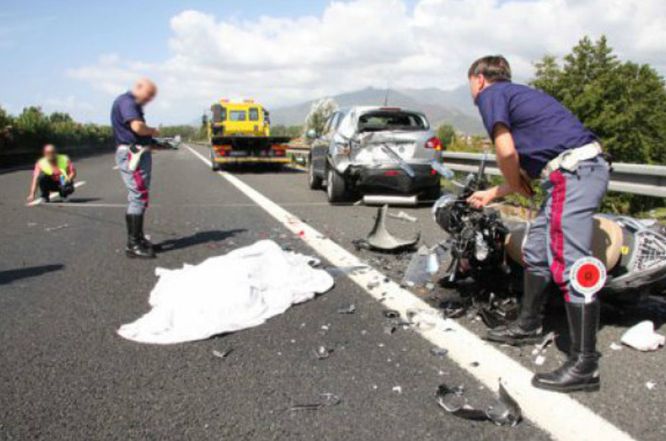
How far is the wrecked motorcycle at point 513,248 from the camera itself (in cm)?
339

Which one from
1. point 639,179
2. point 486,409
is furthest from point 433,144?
point 486,409

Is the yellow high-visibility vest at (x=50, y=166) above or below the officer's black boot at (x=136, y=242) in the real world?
above

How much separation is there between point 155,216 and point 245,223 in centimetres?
168

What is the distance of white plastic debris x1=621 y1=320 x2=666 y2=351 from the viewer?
3.27 m

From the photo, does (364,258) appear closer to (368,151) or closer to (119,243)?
(119,243)

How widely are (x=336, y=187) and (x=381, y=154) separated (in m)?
1.01

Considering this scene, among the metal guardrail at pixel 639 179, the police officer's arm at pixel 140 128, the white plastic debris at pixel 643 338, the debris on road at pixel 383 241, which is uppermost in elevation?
the police officer's arm at pixel 140 128

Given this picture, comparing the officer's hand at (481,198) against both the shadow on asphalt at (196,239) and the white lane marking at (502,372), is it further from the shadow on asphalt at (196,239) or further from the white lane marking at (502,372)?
the shadow on asphalt at (196,239)

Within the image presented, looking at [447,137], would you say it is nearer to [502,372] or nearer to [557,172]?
[557,172]

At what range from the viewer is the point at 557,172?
300 centimetres

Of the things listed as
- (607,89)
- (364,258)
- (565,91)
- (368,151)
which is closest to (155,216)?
(368,151)

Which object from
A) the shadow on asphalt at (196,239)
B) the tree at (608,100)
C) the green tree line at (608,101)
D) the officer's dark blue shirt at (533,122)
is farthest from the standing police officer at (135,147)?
the tree at (608,100)

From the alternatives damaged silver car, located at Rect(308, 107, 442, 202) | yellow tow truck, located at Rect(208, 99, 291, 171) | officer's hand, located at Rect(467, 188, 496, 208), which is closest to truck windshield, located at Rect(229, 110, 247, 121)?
yellow tow truck, located at Rect(208, 99, 291, 171)

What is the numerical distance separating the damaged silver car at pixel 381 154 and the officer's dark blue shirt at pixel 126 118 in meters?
4.18
